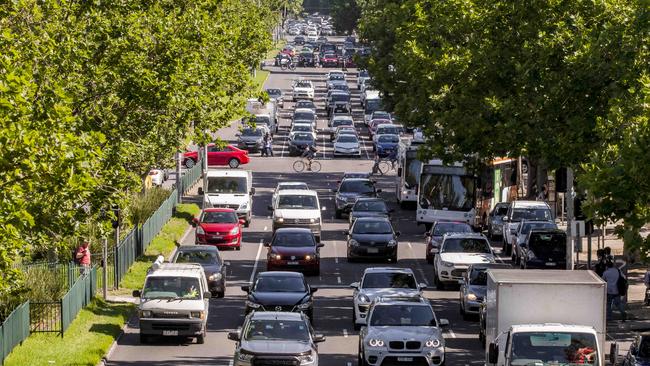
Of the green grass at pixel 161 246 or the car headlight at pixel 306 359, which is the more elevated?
the green grass at pixel 161 246

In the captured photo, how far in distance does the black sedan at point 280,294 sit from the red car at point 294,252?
888cm

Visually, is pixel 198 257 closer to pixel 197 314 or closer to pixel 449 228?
pixel 197 314

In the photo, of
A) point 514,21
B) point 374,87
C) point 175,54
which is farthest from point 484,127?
point 374,87

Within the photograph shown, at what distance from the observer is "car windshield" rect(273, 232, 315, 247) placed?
2016 inches

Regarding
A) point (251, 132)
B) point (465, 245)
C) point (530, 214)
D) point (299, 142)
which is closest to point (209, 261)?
point (465, 245)

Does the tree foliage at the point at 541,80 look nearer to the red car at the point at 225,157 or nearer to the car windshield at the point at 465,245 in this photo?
the car windshield at the point at 465,245

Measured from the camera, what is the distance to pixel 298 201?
201ft

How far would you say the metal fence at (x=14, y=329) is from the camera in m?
33.4

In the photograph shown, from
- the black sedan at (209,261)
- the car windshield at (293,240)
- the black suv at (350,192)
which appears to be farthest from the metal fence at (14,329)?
the black suv at (350,192)

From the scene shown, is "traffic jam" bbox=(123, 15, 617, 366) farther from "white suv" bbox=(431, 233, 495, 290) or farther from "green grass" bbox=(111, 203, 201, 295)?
"green grass" bbox=(111, 203, 201, 295)

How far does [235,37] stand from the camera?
62.6 metres

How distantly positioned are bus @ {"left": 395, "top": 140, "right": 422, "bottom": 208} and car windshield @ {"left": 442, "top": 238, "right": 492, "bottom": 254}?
62.3ft

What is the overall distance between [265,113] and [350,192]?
38745 mm

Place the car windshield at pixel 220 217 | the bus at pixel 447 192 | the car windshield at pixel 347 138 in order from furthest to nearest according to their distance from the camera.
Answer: the car windshield at pixel 347 138
the bus at pixel 447 192
the car windshield at pixel 220 217
